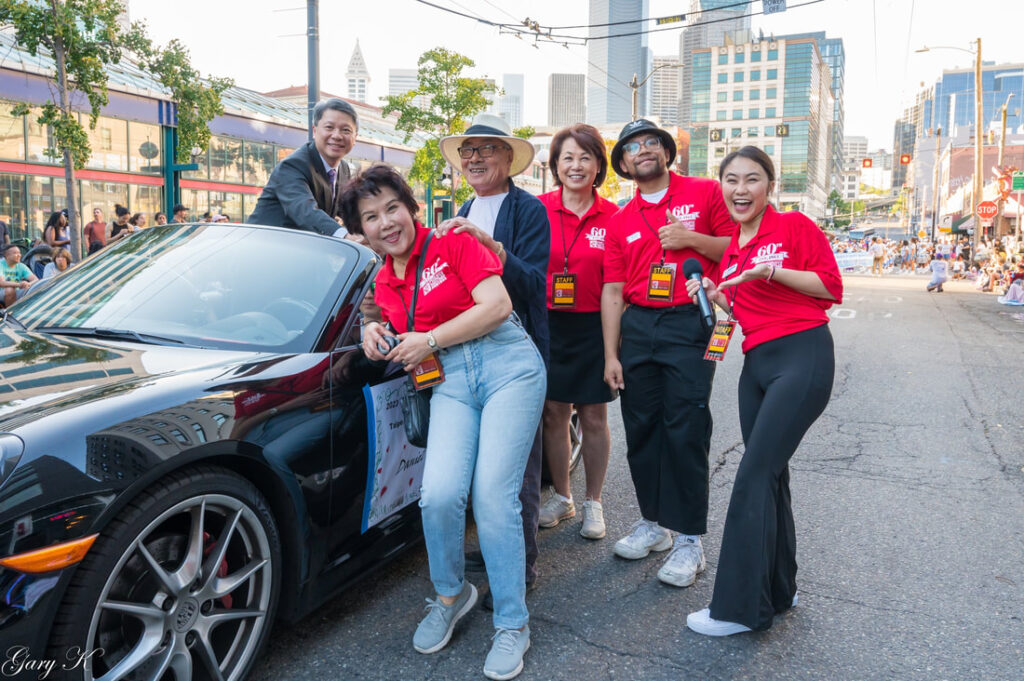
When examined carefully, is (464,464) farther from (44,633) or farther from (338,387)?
(44,633)

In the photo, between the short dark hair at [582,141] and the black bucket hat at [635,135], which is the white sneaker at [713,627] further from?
the short dark hair at [582,141]

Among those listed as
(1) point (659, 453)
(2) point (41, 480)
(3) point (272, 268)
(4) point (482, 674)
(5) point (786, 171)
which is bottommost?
(4) point (482, 674)

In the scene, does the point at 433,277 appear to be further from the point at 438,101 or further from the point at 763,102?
the point at 763,102

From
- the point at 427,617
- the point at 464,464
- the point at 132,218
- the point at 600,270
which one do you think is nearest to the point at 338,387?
the point at 464,464

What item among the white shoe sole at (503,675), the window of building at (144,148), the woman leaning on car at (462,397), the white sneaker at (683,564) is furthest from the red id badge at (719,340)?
the window of building at (144,148)

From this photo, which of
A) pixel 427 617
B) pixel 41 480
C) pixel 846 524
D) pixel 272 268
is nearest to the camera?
pixel 41 480

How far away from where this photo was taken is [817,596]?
3219mm

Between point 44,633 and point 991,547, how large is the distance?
13.1ft

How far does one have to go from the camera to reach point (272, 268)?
2.98 m

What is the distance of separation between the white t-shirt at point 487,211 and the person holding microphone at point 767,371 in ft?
2.93

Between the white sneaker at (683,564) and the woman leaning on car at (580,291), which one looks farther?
the woman leaning on car at (580,291)

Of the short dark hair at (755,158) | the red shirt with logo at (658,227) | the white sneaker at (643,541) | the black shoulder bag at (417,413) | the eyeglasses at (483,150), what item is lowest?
the white sneaker at (643,541)

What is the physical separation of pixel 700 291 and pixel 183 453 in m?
1.95

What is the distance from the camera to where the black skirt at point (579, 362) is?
3.72 metres
